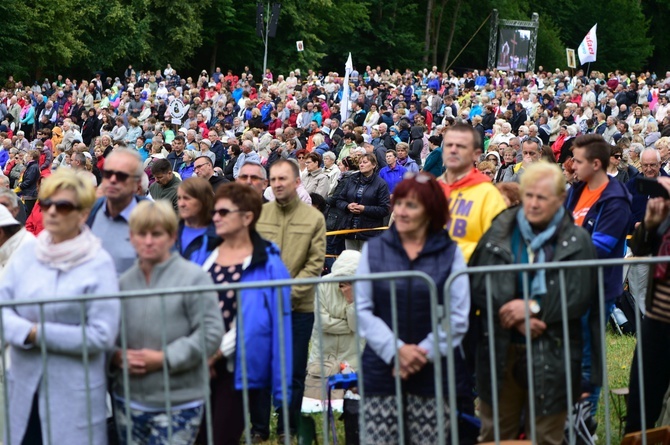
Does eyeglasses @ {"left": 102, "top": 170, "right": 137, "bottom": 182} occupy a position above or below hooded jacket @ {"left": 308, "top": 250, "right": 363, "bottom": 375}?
above

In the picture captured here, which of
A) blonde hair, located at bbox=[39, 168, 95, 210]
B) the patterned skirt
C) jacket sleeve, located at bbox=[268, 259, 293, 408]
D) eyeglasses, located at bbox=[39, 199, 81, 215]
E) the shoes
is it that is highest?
blonde hair, located at bbox=[39, 168, 95, 210]

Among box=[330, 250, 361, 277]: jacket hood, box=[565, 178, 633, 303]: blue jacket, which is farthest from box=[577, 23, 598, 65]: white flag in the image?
box=[565, 178, 633, 303]: blue jacket

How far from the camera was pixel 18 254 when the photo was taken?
5.28 m

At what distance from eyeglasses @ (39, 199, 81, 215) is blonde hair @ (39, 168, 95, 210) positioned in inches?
0.8

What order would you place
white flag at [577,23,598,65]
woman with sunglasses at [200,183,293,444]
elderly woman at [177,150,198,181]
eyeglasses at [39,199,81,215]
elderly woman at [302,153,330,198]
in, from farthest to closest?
white flag at [577,23,598,65], elderly woman at [177,150,198,181], elderly woman at [302,153,330,198], woman with sunglasses at [200,183,293,444], eyeglasses at [39,199,81,215]

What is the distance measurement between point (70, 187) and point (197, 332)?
0.89 meters

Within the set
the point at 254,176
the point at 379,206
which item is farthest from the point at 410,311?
the point at 379,206

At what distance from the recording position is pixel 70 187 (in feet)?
17.4

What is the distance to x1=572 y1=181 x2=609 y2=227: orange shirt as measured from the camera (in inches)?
263

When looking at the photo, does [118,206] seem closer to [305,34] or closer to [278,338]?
[278,338]

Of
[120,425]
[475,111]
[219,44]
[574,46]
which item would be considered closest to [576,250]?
[120,425]

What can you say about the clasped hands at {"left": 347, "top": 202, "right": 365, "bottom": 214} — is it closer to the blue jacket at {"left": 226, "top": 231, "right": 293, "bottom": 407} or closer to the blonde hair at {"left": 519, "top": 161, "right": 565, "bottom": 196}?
the blue jacket at {"left": 226, "top": 231, "right": 293, "bottom": 407}

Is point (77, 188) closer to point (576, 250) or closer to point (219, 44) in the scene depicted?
point (576, 250)

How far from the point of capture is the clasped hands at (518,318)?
17.5 feet
